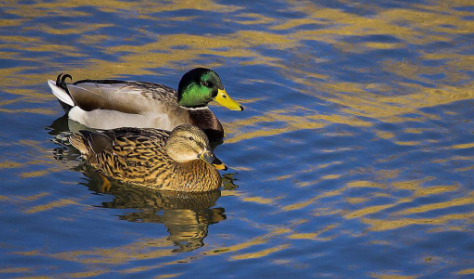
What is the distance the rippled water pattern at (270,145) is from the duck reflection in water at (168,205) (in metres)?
0.03

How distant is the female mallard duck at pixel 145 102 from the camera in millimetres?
10297

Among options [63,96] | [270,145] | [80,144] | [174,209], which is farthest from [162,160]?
[63,96]

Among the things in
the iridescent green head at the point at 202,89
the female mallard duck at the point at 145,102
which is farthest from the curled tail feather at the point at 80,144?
the iridescent green head at the point at 202,89

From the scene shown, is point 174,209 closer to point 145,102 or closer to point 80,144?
point 80,144

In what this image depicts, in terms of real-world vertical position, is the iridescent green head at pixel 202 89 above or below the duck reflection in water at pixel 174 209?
above

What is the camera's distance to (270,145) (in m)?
9.82

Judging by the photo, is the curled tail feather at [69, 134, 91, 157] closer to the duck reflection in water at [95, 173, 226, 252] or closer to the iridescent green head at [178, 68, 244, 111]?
Answer: the duck reflection in water at [95, 173, 226, 252]

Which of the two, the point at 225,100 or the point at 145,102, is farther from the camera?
the point at 225,100

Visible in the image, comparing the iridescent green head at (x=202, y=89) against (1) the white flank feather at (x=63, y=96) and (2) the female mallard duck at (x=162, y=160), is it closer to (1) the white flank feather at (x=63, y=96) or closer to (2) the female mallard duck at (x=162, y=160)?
(1) the white flank feather at (x=63, y=96)

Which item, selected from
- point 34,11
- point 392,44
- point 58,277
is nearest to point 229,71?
point 392,44

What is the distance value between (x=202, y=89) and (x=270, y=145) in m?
1.35

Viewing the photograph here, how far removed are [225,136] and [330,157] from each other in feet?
5.08

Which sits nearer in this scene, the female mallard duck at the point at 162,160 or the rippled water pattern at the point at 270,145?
the rippled water pattern at the point at 270,145

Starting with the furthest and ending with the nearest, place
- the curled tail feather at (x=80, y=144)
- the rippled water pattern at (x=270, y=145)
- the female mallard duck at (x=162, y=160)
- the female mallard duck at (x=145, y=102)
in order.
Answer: the female mallard duck at (x=145, y=102) < the curled tail feather at (x=80, y=144) < the female mallard duck at (x=162, y=160) < the rippled water pattern at (x=270, y=145)
